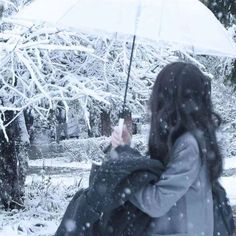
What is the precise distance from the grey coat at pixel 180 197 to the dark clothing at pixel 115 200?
0.17 ft

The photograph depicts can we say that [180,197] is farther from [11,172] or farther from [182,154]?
[11,172]

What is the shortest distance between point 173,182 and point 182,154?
0.48ft

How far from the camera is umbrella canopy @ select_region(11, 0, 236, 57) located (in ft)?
12.2

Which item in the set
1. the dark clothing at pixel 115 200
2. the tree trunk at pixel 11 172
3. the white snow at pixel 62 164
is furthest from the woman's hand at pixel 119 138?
the white snow at pixel 62 164

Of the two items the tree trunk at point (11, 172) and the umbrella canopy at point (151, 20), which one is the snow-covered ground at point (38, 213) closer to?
the tree trunk at point (11, 172)

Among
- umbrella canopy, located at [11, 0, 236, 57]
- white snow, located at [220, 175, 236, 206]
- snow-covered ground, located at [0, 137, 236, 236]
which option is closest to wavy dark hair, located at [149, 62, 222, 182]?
umbrella canopy, located at [11, 0, 236, 57]

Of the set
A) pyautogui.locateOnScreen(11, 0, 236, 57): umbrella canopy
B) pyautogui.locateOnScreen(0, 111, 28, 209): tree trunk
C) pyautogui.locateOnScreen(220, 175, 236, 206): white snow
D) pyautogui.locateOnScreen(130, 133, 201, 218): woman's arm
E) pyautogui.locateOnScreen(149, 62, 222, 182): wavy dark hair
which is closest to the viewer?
pyautogui.locateOnScreen(130, 133, 201, 218): woman's arm

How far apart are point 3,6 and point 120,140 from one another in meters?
4.25

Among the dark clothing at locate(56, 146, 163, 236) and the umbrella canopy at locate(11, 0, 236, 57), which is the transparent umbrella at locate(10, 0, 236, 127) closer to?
the umbrella canopy at locate(11, 0, 236, 57)

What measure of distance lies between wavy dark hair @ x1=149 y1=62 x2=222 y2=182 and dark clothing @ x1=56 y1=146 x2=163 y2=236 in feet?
0.45

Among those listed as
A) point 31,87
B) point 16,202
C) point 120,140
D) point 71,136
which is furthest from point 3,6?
point 71,136

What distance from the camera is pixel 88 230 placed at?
2822mm

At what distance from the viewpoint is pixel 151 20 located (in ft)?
12.3

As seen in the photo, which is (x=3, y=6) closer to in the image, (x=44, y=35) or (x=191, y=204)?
(x=44, y=35)
